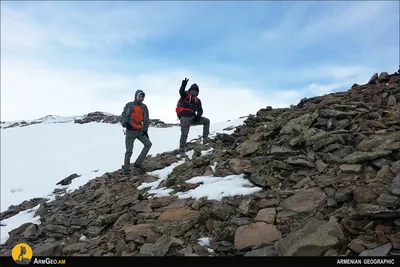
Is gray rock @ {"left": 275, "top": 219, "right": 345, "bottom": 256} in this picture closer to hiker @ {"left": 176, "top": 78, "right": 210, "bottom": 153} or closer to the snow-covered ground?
the snow-covered ground

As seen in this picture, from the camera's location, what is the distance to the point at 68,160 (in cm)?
2172

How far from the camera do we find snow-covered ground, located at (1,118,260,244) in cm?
933

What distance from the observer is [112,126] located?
33.8 metres

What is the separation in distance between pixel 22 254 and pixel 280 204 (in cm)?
614

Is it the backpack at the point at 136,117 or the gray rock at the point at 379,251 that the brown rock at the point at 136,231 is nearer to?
the gray rock at the point at 379,251

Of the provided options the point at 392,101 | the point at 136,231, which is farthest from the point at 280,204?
the point at 392,101

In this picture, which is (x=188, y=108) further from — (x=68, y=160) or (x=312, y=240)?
(x=68, y=160)

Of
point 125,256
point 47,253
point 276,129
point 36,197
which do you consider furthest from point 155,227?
point 36,197

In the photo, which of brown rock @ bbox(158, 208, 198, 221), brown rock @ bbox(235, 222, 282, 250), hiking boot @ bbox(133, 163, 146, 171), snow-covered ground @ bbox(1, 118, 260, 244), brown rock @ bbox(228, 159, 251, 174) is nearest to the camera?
brown rock @ bbox(235, 222, 282, 250)

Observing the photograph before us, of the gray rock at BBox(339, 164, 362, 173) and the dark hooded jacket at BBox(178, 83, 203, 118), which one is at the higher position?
the dark hooded jacket at BBox(178, 83, 203, 118)

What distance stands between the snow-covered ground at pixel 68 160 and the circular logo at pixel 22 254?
2726 millimetres

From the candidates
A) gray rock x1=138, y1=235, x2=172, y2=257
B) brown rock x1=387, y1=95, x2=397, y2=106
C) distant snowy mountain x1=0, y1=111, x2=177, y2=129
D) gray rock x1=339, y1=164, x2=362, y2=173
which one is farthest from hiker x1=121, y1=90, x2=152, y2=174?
distant snowy mountain x1=0, y1=111, x2=177, y2=129

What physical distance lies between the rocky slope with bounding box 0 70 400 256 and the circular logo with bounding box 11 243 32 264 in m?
0.17

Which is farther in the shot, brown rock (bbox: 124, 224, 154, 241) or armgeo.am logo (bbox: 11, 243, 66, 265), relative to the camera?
brown rock (bbox: 124, 224, 154, 241)
